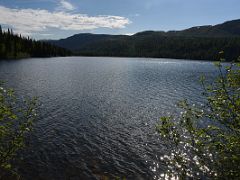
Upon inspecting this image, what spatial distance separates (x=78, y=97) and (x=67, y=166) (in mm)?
32023

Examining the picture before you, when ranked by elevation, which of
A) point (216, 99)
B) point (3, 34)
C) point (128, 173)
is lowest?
point (128, 173)

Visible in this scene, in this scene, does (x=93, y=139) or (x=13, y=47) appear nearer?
(x=93, y=139)

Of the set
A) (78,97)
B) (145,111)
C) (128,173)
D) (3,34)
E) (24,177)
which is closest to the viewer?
(24,177)

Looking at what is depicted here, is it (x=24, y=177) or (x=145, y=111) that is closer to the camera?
(x=24, y=177)

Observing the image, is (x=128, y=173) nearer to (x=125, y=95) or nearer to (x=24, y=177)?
(x=24, y=177)

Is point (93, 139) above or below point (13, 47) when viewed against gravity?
below

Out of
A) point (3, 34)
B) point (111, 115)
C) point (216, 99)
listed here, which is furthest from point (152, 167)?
point (3, 34)

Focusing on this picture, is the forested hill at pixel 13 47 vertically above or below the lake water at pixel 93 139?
above

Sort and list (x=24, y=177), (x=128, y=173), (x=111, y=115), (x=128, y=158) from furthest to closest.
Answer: (x=111, y=115) < (x=128, y=158) < (x=128, y=173) < (x=24, y=177)

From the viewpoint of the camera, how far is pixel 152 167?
76.6 ft

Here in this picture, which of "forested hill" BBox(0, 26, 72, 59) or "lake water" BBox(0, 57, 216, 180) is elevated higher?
"forested hill" BBox(0, 26, 72, 59)

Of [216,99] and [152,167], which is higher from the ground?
[216,99]

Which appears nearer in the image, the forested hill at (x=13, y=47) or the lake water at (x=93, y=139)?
the lake water at (x=93, y=139)

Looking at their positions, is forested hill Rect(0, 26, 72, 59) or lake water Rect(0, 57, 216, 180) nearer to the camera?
lake water Rect(0, 57, 216, 180)
